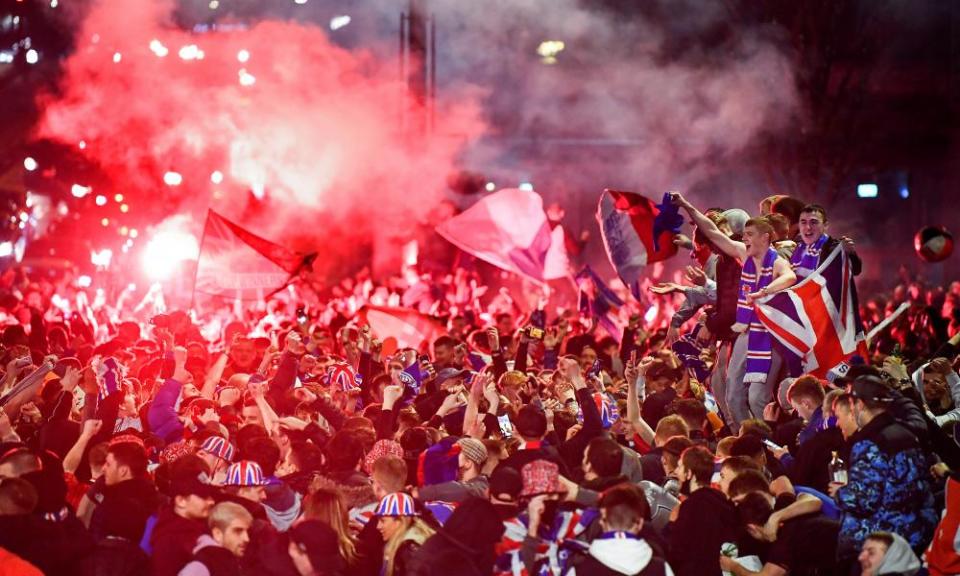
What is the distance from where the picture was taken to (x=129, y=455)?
568cm

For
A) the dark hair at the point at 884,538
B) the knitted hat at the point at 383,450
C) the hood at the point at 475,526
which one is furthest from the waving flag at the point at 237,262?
the dark hair at the point at 884,538

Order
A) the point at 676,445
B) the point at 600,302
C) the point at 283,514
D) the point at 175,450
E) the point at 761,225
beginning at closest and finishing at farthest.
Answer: the point at 283,514
the point at 676,445
the point at 175,450
the point at 761,225
the point at 600,302

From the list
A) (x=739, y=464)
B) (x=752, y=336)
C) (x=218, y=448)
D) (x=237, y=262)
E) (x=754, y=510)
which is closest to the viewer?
(x=754, y=510)

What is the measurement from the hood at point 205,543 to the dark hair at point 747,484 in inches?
96.0

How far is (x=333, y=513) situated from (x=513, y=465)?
1.18 meters

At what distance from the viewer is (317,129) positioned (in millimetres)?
25984

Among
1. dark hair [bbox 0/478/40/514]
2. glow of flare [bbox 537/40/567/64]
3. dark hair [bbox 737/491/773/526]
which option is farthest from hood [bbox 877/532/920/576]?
glow of flare [bbox 537/40/567/64]

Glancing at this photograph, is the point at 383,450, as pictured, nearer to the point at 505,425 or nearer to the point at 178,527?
the point at 178,527

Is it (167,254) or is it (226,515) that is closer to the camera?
(226,515)

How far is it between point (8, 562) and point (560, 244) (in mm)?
11025

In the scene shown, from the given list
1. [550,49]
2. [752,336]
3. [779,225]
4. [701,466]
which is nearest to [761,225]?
[779,225]

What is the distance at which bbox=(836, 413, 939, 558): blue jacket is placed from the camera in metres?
5.66

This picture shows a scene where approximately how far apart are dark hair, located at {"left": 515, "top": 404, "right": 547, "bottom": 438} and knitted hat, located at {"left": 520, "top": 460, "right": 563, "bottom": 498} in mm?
1132

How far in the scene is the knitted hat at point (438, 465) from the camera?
6.26 metres
